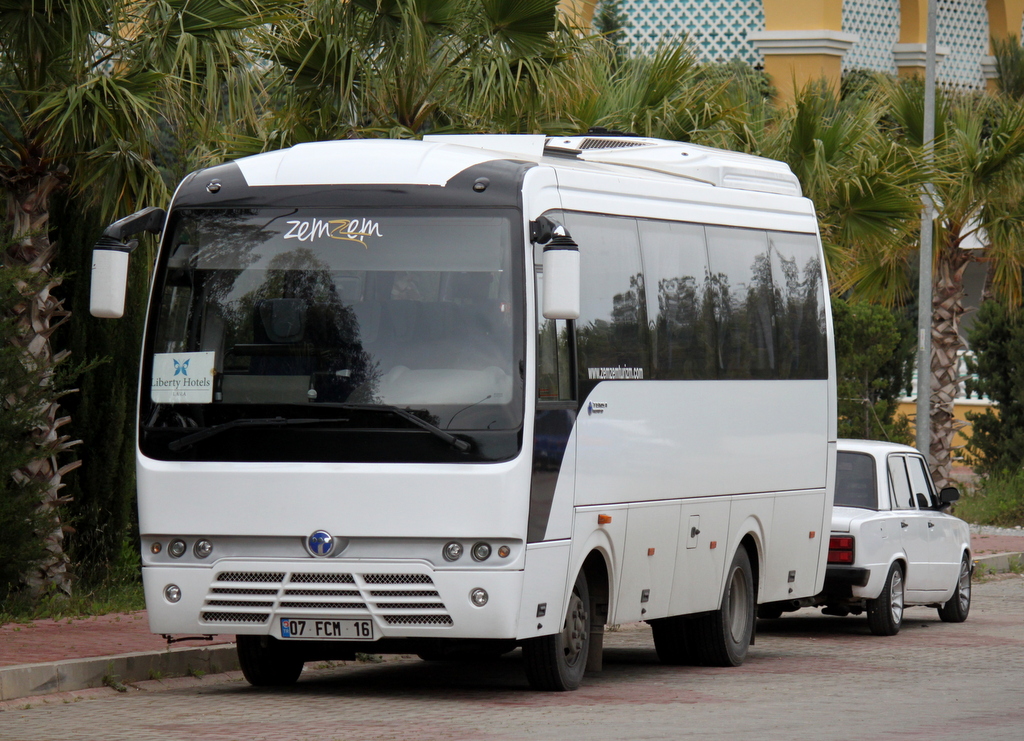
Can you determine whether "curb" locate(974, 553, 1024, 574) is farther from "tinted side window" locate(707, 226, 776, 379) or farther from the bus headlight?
the bus headlight

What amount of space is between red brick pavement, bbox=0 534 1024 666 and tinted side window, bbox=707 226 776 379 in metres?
4.18

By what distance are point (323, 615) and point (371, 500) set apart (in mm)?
715

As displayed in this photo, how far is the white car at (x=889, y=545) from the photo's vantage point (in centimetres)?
1515

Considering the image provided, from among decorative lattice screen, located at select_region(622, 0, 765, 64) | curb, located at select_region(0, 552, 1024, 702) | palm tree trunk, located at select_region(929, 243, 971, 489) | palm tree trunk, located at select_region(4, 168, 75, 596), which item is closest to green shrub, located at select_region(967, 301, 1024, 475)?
palm tree trunk, located at select_region(929, 243, 971, 489)

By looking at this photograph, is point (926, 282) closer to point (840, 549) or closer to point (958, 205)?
point (958, 205)

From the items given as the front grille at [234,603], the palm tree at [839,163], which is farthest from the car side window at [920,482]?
the front grille at [234,603]

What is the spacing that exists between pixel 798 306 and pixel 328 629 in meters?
5.46

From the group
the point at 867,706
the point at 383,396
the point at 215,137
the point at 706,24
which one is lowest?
the point at 867,706

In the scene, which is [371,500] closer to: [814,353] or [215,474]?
[215,474]

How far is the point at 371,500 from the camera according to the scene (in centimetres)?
994

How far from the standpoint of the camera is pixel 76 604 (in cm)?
1427

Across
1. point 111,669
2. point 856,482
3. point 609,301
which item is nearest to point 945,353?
point 856,482

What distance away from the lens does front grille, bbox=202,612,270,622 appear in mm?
10102

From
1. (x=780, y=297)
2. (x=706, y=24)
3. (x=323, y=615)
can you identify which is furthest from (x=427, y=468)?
(x=706, y=24)
